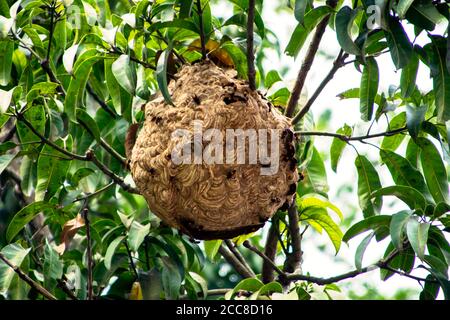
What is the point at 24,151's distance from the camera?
10.0 ft

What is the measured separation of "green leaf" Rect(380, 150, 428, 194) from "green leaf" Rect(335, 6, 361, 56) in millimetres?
563

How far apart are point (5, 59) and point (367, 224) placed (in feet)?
4.38

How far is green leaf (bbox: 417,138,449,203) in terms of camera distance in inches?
113

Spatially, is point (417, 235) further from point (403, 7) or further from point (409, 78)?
point (403, 7)

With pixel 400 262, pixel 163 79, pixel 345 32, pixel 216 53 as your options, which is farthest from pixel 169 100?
pixel 400 262

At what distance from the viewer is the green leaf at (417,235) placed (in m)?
2.50

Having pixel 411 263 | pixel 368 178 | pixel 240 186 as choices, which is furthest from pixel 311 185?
pixel 240 186

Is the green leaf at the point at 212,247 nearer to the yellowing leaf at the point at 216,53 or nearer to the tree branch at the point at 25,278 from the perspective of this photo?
the tree branch at the point at 25,278

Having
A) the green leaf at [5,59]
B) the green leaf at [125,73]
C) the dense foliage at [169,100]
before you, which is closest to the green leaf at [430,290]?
the dense foliage at [169,100]

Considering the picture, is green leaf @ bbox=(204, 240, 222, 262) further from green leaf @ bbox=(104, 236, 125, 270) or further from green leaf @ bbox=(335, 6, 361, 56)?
green leaf @ bbox=(335, 6, 361, 56)

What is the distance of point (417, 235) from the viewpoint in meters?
2.55

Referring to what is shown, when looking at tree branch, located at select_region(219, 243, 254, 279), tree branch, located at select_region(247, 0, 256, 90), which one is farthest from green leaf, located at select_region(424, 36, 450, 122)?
tree branch, located at select_region(219, 243, 254, 279)

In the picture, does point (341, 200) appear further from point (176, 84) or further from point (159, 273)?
point (176, 84)

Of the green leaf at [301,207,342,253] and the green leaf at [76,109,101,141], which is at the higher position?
the green leaf at [76,109,101,141]
